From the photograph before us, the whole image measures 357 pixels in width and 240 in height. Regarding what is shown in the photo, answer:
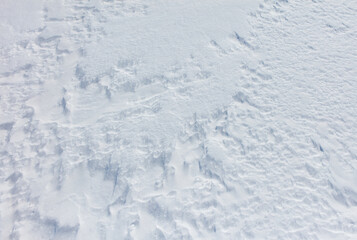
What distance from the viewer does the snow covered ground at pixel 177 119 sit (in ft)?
7.40

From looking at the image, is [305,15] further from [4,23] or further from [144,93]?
[4,23]

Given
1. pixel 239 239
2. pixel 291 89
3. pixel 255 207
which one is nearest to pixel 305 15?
pixel 291 89

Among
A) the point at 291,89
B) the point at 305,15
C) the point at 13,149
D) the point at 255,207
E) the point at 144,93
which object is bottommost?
the point at 13,149

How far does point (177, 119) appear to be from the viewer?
271 centimetres

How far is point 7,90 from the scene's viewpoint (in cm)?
286

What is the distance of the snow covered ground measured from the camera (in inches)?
88.8

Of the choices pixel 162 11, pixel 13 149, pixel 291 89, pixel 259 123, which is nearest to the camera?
pixel 13 149

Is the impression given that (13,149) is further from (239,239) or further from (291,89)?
(291,89)

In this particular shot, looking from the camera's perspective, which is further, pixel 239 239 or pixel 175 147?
pixel 175 147

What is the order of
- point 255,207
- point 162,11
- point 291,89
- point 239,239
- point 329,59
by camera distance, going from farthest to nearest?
1. point 162,11
2. point 329,59
3. point 291,89
4. point 255,207
5. point 239,239

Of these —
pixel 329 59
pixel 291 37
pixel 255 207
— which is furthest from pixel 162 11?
pixel 255 207

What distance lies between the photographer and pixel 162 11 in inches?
137

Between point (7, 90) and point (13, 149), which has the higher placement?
point (7, 90)

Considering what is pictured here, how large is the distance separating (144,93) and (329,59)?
2189 mm
